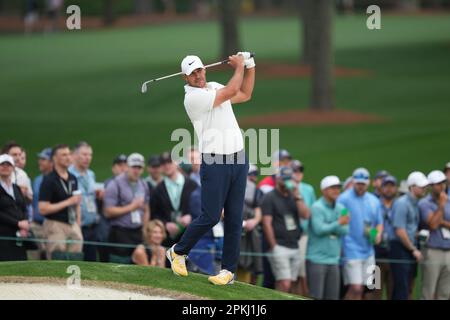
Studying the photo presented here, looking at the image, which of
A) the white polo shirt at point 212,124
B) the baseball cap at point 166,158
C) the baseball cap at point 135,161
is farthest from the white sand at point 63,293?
the baseball cap at point 166,158

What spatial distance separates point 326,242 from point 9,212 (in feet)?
13.7

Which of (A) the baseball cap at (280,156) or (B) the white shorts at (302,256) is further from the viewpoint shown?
(A) the baseball cap at (280,156)

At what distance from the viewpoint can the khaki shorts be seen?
14714 mm

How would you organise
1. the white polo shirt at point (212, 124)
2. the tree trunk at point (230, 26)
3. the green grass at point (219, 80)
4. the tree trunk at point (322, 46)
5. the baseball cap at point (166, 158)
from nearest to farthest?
1. the white polo shirt at point (212, 124)
2. the baseball cap at point (166, 158)
3. the green grass at point (219, 80)
4. the tree trunk at point (322, 46)
5. the tree trunk at point (230, 26)

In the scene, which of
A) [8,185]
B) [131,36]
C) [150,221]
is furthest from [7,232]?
[131,36]

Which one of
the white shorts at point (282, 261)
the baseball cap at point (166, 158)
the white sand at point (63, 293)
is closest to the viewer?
the white sand at point (63, 293)

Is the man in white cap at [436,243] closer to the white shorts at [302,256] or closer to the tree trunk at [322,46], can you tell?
the white shorts at [302,256]

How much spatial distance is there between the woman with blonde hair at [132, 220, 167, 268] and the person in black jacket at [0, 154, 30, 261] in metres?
1.52

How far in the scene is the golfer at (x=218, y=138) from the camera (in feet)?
36.4

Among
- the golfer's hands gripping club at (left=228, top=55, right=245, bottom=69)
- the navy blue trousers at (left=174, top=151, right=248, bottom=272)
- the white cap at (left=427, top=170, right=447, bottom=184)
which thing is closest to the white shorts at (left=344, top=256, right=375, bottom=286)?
the white cap at (left=427, top=170, right=447, bottom=184)

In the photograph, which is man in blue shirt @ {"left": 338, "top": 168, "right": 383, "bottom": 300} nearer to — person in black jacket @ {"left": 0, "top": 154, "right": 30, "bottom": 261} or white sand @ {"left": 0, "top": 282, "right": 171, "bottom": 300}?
person in black jacket @ {"left": 0, "top": 154, "right": 30, "bottom": 261}

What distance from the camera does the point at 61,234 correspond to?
580 inches

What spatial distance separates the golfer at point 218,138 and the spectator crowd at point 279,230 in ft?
11.0

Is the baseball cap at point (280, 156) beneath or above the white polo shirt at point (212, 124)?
beneath
